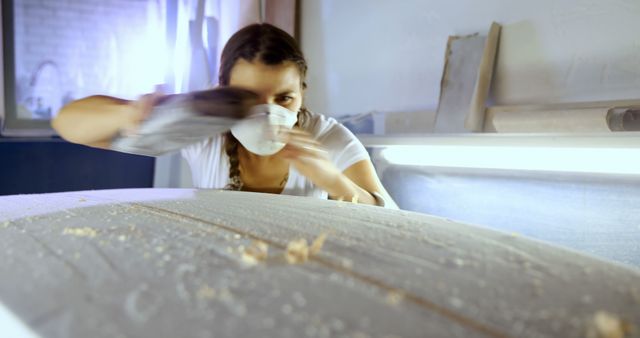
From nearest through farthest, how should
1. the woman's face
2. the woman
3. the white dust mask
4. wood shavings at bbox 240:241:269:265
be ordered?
wood shavings at bbox 240:241:269:265 → the white dust mask → the woman → the woman's face

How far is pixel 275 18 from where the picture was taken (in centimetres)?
260

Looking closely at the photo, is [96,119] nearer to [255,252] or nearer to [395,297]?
[255,252]

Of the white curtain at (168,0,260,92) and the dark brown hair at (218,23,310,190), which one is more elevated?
the white curtain at (168,0,260,92)

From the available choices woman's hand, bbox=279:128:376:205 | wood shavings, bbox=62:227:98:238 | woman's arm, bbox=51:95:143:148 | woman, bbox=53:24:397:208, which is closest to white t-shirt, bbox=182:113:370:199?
woman, bbox=53:24:397:208

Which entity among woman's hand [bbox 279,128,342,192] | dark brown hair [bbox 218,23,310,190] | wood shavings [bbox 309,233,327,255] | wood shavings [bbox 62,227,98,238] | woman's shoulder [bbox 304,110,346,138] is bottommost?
wood shavings [bbox 62,227,98,238]

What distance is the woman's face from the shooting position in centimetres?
127

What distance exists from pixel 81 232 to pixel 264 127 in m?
0.46

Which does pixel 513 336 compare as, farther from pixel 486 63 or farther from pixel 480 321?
pixel 486 63

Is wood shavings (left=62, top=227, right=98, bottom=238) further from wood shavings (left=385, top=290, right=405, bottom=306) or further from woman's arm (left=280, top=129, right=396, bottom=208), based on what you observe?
woman's arm (left=280, top=129, right=396, bottom=208)

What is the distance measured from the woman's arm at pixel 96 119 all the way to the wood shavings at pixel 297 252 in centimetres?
51

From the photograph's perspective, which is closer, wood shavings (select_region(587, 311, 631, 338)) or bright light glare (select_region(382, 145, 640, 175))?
wood shavings (select_region(587, 311, 631, 338))

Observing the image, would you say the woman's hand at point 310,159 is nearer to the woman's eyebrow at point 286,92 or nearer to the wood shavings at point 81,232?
the woman's eyebrow at point 286,92

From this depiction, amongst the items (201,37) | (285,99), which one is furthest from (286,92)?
(201,37)

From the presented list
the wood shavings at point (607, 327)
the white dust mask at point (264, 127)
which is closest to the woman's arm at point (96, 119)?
the white dust mask at point (264, 127)
